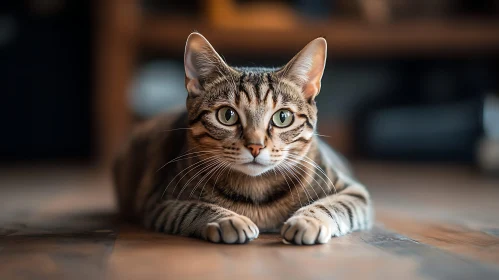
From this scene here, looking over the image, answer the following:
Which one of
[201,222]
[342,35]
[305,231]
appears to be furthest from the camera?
[342,35]

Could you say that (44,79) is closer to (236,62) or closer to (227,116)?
(236,62)

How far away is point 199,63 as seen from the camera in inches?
58.9

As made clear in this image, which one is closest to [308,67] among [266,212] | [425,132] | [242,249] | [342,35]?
[266,212]

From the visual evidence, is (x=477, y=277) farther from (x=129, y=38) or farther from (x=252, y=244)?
(x=129, y=38)

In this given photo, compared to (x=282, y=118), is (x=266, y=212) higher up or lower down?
lower down

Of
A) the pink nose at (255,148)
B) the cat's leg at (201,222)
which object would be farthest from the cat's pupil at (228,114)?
the cat's leg at (201,222)

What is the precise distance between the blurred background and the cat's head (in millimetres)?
2008

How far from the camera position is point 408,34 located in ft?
11.5

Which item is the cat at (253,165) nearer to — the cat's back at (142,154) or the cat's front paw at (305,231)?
the cat's front paw at (305,231)

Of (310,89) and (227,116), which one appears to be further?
(310,89)

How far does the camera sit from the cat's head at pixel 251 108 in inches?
53.6

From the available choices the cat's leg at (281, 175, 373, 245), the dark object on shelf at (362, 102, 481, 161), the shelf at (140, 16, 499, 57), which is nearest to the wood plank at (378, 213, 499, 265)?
the cat's leg at (281, 175, 373, 245)

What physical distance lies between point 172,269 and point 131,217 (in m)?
0.69

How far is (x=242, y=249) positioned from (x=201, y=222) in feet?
0.54
